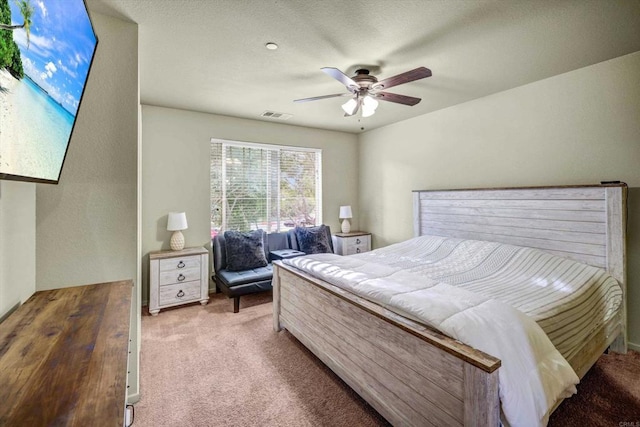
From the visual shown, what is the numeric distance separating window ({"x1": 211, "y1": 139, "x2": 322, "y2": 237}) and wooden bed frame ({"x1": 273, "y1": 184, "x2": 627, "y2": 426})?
1698 millimetres

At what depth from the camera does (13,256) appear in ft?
4.55

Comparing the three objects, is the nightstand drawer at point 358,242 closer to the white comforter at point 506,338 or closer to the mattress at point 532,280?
the mattress at point 532,280

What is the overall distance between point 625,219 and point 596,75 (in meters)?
1.34

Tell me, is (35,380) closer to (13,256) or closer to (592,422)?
(13,256)

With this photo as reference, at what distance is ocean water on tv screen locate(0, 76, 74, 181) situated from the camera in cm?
87

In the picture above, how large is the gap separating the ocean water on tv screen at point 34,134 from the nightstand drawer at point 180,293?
2.41m

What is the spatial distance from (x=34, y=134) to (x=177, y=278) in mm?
2787

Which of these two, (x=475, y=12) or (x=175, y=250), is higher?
(x=475, y=12)

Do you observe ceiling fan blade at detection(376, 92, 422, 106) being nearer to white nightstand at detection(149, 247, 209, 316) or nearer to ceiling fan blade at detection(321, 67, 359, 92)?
ceiling fan blade at detection(321, 67, 359, 92)

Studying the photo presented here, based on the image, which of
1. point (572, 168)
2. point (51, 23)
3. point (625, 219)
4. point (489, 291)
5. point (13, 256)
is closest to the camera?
point (51, 23)

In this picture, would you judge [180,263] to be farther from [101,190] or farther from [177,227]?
[101,190]

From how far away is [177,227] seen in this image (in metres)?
3.64

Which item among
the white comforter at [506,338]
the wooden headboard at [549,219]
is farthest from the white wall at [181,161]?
the white comforter at [506,338]

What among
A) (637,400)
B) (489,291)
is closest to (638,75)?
(489,291)
